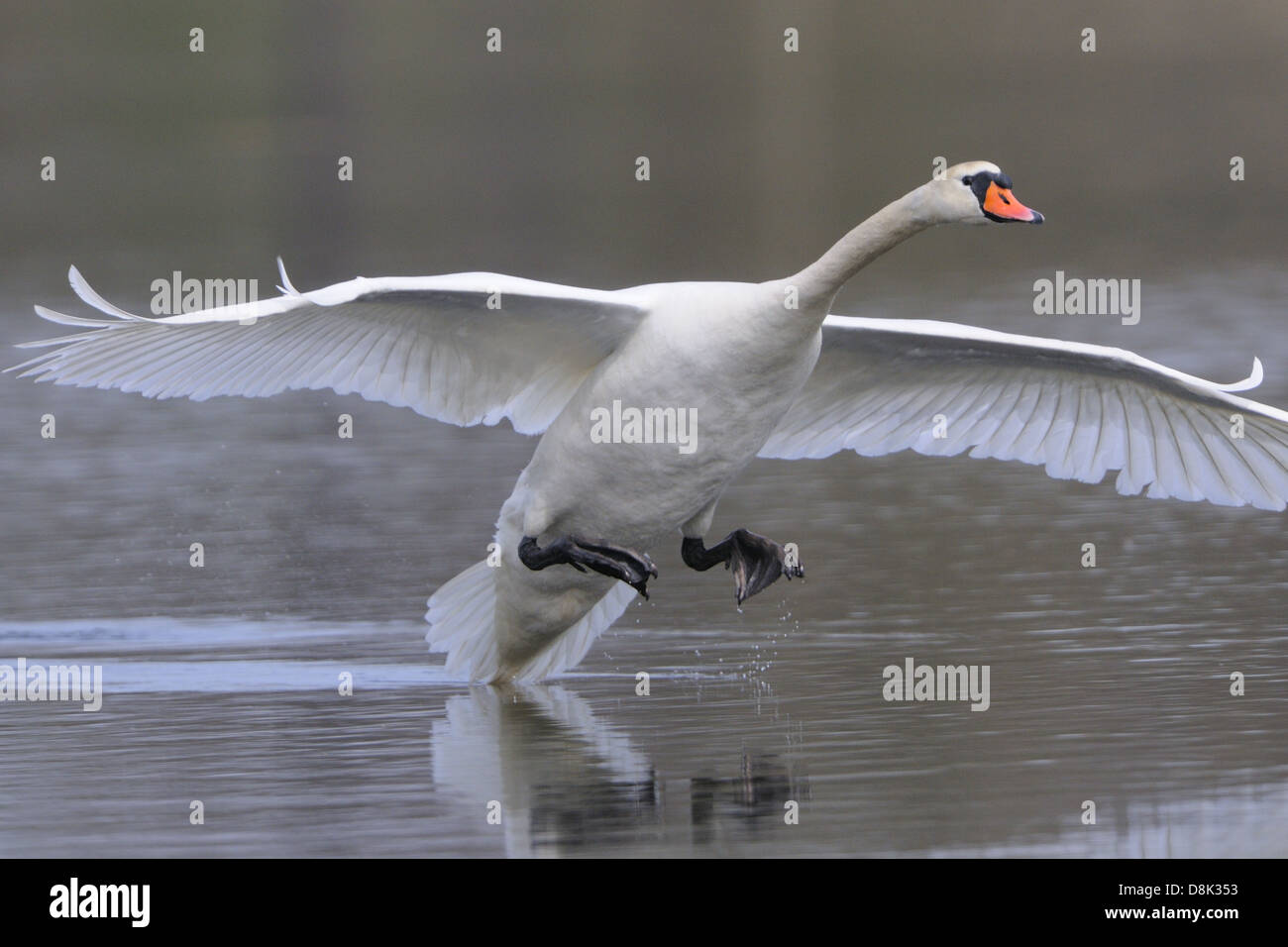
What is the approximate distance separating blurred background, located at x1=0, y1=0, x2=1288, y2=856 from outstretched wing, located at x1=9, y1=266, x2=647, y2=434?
1.33m

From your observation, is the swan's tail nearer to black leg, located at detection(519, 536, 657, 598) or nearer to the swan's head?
black leg, located at detection(519, 536, 657, 598)

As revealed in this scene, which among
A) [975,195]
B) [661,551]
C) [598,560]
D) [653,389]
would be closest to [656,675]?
[598,560]

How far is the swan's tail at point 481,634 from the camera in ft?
33.6

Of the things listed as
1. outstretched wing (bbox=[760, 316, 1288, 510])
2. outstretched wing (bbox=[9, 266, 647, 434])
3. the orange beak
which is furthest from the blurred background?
the orange beak

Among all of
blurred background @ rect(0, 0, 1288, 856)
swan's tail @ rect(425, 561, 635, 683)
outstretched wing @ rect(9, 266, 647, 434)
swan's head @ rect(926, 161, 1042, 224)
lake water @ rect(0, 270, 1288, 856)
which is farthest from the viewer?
swan's tail @ rect(425, 561, 635, 683)

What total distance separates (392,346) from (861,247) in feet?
7.19

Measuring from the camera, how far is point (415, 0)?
40.4 meters

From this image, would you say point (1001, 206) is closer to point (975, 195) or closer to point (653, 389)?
point (975, 195)

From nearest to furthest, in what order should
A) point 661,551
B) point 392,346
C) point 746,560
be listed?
point 392,346
point 746,560
point 661,551

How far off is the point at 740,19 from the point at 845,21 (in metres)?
2.60

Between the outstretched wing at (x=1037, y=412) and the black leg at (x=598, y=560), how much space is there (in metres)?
1.36

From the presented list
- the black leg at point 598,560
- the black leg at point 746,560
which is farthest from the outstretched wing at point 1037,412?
the black leg at point 598,560

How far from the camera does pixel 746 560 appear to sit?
10.2m

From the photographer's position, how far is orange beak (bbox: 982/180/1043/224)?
28.9 feet
